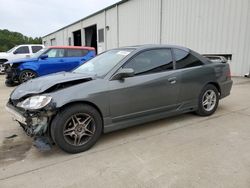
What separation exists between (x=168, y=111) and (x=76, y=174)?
2047mm

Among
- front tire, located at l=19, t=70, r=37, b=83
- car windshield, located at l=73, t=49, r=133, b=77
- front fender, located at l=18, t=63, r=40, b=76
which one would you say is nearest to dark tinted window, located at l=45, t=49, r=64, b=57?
front fender, located at l=18, t=63, r=40, b=76

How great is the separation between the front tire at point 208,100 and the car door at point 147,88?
2.25 ft

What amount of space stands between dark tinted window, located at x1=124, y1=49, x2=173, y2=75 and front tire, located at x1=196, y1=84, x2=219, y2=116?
3.22 ft

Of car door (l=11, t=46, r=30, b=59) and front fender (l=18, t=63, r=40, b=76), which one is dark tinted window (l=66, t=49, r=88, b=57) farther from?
car door (l=11, t=46, r=30, b=59)

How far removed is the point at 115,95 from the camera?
3371 millimetres

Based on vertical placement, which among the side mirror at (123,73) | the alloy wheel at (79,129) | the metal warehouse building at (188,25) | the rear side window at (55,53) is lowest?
the alloy wheel at (79,129)

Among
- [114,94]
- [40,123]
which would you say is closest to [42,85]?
[40,123]

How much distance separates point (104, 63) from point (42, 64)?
20.3 ft

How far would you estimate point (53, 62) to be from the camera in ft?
31.1

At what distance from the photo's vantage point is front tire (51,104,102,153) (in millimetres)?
2957

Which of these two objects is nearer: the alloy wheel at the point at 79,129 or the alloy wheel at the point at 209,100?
the alloy wheel at the point at 79,129

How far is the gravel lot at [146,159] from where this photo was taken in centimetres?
248

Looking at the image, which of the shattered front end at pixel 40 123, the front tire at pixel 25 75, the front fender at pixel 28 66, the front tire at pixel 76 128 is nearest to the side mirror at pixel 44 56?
the front fender at pixel 28 66

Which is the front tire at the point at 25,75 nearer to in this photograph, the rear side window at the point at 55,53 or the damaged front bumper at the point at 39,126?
the rear side window at the point at 55,53
